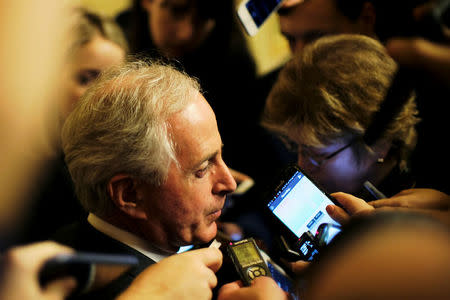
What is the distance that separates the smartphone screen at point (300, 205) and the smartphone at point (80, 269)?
538 millimetres

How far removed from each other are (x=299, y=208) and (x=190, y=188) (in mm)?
295

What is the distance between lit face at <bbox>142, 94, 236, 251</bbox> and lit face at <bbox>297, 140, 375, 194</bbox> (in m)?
0.27

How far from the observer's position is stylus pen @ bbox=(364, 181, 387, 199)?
1.05m

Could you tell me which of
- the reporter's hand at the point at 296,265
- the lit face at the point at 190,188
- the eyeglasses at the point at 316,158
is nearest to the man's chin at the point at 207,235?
the lit face at the point at 190,188

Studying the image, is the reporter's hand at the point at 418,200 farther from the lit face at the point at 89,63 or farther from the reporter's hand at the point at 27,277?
the lit face at the point at 89,63

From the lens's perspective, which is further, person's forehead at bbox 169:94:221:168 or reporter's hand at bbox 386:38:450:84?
person's forehead at bbox 169:94:221:168

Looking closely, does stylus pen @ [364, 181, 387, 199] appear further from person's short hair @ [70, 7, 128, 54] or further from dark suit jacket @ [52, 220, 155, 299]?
person's short hair @ [70, 7, 128, 54]

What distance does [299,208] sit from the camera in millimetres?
1120

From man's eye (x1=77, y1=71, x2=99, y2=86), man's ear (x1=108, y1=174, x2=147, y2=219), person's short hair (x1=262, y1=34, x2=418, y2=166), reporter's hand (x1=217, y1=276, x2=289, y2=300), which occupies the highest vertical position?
man's eye (x1=77, y1=71, x2=99, y2=86)

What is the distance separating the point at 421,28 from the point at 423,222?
334mm

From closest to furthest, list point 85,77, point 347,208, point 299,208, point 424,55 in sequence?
point 424,55 < point 347,208 < point 299,208 < point 85,77

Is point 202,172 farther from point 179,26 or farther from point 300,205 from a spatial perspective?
point 179,26

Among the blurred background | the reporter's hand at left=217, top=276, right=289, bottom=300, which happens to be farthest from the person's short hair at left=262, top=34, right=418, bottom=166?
the blurred background

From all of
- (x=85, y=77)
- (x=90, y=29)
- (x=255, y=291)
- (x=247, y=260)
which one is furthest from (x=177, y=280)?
(x=90, y=29)
